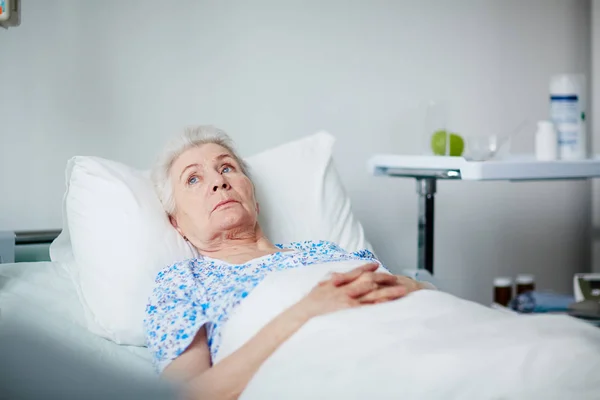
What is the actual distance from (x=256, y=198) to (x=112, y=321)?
50cm

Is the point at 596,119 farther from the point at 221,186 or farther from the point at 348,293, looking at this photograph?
the point at 348,293

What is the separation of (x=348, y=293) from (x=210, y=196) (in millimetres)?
441

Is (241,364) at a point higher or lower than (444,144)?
lower

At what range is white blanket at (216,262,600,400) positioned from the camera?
3.24 ft

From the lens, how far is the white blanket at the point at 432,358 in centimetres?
99

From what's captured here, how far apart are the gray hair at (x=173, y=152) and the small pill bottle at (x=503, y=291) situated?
121 cm

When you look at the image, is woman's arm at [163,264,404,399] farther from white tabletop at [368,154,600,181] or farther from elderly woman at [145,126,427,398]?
white tabletop at [368,154,600,181]

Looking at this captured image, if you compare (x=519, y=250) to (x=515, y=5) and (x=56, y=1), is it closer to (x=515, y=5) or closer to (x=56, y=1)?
(x=515, y=5)

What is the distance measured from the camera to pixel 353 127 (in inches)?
96.5

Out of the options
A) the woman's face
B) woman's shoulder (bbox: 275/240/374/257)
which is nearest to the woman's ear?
the woman's face

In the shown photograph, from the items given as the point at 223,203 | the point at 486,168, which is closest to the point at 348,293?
the point at 223,203

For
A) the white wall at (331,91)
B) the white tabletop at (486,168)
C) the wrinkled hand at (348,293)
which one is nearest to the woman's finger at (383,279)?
the wrinkled hand at (348,293)

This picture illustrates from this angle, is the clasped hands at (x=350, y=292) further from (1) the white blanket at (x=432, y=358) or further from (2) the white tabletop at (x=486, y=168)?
(2) the white tabletop at (x=486, y=168)

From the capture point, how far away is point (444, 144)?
2.24 metres
